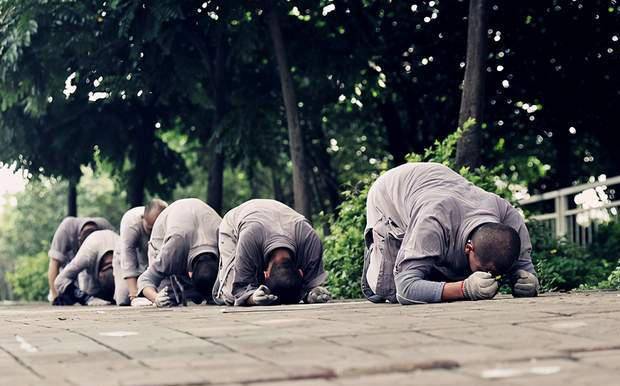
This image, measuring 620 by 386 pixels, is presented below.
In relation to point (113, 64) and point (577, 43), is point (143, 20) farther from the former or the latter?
point (577, 43)

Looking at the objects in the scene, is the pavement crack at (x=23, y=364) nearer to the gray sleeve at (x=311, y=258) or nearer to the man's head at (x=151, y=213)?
the gray sleeve at (x=311, y=258)

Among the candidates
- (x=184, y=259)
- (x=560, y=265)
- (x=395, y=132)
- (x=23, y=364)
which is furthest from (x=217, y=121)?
(x=23, y=364)

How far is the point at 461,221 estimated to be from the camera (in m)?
8.98

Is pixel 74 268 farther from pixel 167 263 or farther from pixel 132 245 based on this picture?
pixel 167 263

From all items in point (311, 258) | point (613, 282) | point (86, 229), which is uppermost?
point (86, 229)

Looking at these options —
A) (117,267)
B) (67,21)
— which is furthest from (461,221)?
(67,21)

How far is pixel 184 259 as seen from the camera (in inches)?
470

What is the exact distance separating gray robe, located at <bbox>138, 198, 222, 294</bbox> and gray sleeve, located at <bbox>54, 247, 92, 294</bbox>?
347 centimetres

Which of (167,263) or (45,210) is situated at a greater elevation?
(45,210)

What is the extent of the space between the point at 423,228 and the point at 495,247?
56 centimetres

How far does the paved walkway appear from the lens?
184 inches

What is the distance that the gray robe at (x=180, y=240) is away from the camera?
38.5 feet

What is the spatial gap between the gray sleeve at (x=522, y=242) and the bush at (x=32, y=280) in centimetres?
2023

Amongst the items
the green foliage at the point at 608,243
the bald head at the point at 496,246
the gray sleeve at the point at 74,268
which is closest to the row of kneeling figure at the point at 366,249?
the bald head at the point at 496,246
